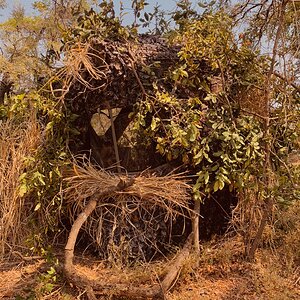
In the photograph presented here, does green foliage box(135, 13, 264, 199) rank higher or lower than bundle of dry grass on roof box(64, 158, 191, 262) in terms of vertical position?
higher

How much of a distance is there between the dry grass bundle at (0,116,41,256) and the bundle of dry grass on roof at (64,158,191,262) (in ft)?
1.96

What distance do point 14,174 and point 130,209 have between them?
1.37m

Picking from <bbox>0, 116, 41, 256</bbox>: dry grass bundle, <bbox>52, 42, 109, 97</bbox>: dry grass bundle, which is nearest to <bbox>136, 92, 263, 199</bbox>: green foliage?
<bbox>52, 42, 109, 97</bbox>: dry grass bundle

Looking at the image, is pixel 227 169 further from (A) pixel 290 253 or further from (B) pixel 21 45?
(B) pixel 21 45

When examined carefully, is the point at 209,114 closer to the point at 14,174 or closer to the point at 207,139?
the point at 207,139

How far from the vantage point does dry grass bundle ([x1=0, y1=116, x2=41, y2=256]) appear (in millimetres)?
4129

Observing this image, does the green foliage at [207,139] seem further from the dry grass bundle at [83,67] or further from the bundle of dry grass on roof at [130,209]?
the dry grass bundle at [83,67]

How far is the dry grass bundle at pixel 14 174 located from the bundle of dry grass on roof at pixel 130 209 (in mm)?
598

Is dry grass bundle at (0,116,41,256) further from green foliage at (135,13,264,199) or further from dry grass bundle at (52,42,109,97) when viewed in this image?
green foliage at (135,13,264,199)

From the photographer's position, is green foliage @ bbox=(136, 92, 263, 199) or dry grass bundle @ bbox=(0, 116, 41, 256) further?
dry grass bundle @ bbox=(0, 116, 41, 256)

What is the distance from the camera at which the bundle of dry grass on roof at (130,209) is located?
381 centimetres

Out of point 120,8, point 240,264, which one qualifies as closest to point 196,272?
point 240,264

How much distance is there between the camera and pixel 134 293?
3.13 meters

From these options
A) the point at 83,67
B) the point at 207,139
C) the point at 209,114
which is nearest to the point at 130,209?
the point at 207,139
